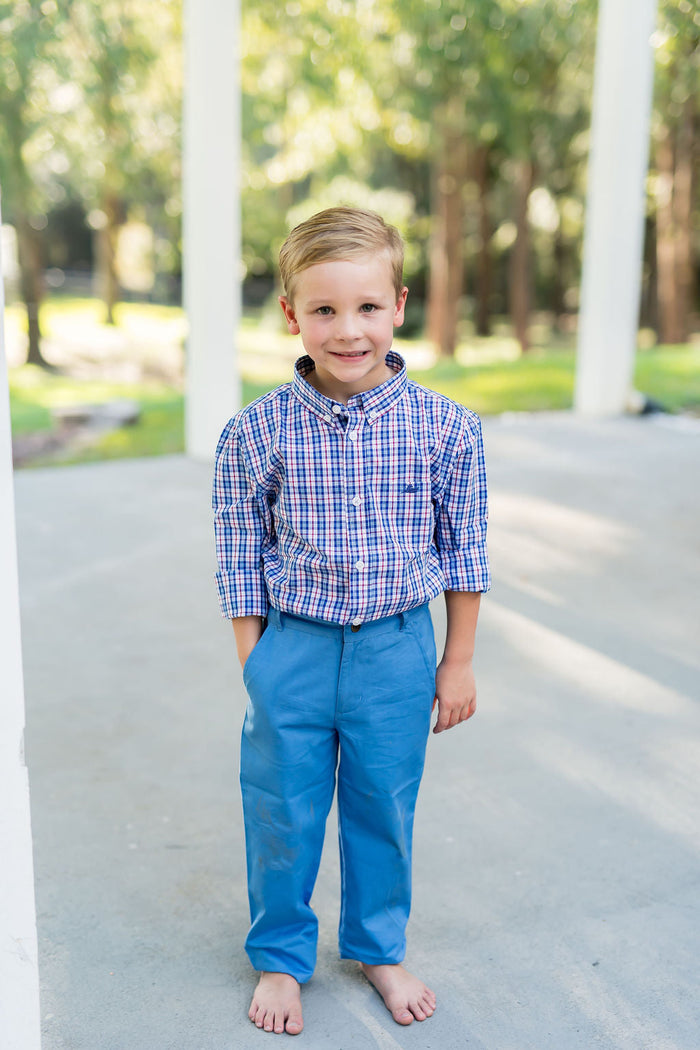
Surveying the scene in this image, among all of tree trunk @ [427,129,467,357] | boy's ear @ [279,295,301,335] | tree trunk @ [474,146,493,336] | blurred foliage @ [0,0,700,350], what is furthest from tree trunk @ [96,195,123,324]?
boy's ear @ [279,295,301,335]

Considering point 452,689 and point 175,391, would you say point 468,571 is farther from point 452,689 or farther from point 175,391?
point 175,391

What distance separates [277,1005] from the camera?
1769mm

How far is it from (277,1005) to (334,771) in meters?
0.38

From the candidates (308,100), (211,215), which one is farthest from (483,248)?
(211,215)

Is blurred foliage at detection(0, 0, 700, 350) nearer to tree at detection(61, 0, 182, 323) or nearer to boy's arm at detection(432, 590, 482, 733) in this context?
tree at detection(61, 0, 182, 323)

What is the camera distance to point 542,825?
2404 millimetres

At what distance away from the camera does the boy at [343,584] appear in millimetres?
1624

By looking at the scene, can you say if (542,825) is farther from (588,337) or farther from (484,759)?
(588,337)

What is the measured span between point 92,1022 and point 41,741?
112 centimetres

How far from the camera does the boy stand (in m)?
1.62

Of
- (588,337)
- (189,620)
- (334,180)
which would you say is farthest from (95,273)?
(189,620)

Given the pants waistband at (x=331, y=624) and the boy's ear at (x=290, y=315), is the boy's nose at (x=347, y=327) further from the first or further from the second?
the pants waistband at (x=331, y=624)

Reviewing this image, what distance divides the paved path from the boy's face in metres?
1.05

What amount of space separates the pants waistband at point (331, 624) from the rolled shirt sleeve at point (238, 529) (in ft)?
0.13
